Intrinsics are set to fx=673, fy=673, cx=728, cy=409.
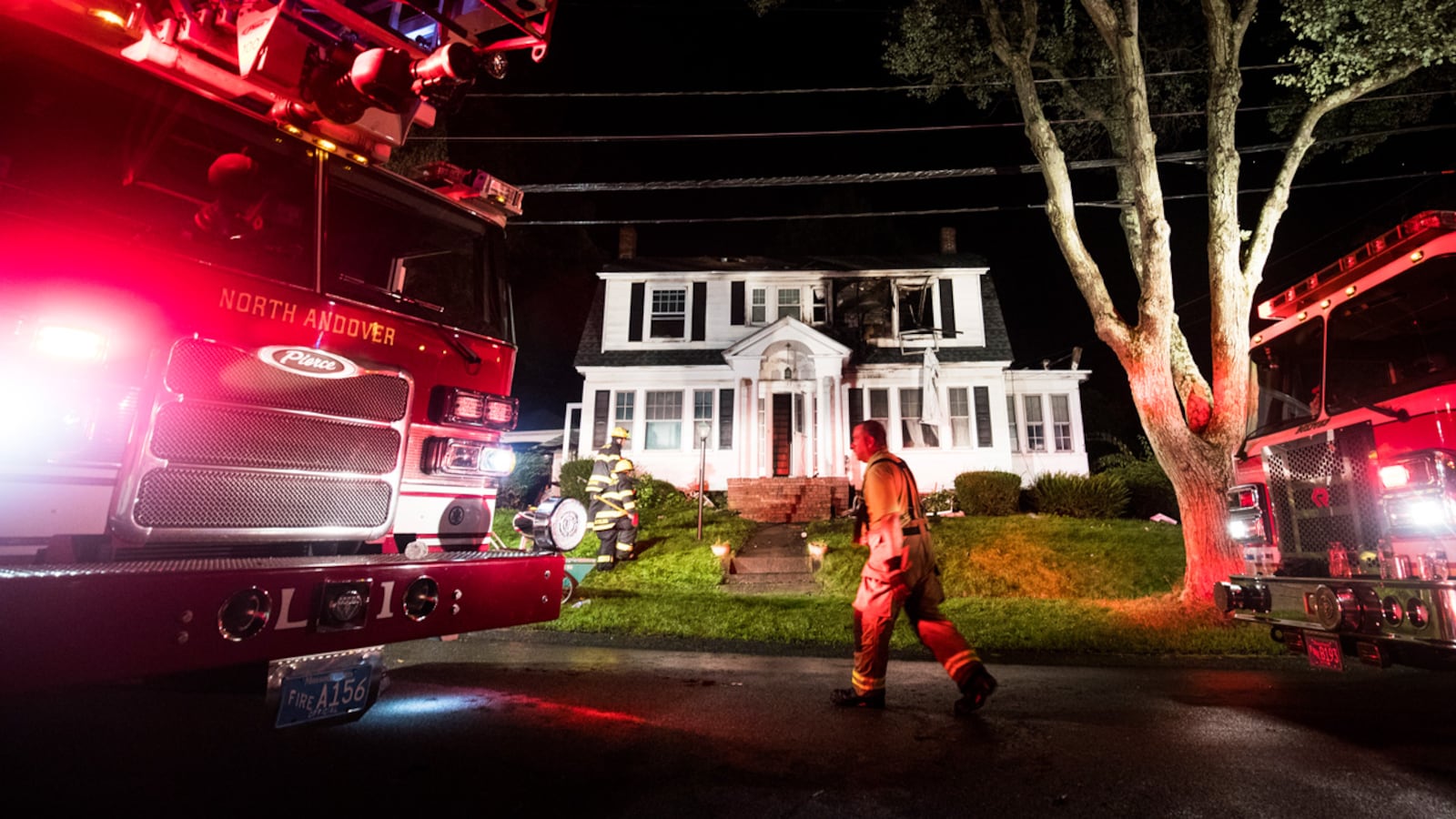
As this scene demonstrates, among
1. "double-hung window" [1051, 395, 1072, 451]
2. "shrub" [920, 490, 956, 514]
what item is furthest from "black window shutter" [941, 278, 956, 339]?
"shrub" [920, 490, 956, 514]

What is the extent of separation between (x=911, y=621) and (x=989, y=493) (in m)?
12.6

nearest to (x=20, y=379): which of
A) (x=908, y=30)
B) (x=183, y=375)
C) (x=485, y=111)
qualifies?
(x=183, y=375)

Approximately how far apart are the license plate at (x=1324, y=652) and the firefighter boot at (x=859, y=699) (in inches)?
97.2

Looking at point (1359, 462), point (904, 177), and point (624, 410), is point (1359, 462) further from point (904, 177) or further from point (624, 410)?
point (624, 410)

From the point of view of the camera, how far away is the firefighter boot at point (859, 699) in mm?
4172

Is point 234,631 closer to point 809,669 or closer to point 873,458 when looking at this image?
point 873,458

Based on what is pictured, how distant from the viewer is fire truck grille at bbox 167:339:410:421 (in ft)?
8.46

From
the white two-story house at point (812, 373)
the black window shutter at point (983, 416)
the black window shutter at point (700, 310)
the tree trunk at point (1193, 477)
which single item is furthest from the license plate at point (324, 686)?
the black window shutter at point (983, 416)

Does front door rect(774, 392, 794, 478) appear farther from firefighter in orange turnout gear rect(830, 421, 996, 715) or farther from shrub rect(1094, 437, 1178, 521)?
firefighter in orange turnout gear rect(830, 421, 996, 715)

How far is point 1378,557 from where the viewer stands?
3.68 meters

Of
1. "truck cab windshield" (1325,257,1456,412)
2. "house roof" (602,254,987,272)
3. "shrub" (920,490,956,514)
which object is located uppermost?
"house roof" (602,254,987,272)

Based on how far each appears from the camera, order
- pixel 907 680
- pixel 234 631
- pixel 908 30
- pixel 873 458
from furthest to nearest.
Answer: pixel 908 30 < pixel 907 680 < pixel 873 458 < pixel 234 631

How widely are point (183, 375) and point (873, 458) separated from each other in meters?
3.65

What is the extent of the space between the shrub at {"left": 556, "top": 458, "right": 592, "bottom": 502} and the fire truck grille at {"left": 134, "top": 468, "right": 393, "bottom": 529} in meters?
15.2
